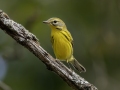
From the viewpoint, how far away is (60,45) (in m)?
4.85

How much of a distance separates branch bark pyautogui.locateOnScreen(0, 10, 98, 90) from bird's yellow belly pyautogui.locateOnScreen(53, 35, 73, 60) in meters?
1.24

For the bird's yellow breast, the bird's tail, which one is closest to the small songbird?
the bird's yellow breast

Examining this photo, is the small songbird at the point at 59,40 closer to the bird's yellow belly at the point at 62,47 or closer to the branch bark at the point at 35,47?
the bird's yellow belly at the point at 62,47

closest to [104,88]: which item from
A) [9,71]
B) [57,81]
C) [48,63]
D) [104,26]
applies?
[57,81]

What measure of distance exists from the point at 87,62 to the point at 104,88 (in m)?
1.24

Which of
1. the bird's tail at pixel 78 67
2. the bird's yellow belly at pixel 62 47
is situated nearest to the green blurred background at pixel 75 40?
the bird's tail at pixel 78 67

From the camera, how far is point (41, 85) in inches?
246

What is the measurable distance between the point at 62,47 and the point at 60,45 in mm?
52

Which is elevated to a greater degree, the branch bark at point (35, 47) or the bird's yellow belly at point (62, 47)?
the bird's yellow belly at point (62, 47)

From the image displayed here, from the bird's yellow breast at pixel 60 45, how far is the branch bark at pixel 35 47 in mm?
1243

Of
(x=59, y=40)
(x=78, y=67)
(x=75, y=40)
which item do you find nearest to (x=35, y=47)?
(x=59, y=40)

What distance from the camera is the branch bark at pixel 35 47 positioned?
131 inches

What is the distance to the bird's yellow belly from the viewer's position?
4.82m

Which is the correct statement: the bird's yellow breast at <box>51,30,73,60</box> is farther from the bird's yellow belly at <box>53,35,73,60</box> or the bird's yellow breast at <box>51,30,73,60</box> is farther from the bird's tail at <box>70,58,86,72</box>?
the bird's tail at <box>70,58,86,72</box>
